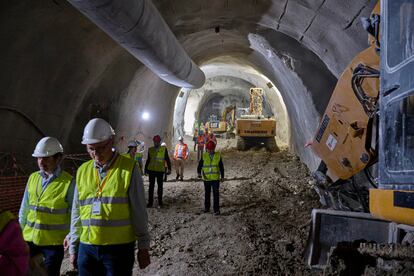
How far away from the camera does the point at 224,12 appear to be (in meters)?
7.82

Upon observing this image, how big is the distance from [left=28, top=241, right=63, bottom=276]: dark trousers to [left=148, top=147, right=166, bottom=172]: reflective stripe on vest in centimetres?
460

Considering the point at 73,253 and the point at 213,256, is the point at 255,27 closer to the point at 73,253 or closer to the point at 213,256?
the point at 213,256

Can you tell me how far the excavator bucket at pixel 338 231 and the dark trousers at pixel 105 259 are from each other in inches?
88.2

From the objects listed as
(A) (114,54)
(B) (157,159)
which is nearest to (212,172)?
(B) (157,159)

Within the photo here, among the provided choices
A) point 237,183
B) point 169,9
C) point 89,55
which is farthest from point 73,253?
point 237,183

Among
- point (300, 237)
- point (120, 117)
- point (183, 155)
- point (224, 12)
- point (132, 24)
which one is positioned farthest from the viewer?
point (183, 155)

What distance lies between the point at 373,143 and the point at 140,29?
337 cm

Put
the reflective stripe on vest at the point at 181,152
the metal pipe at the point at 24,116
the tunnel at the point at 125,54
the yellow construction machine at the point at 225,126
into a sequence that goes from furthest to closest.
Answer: the yellow construction machine at the point at 225,126 → the reflective stripe on vest at the point at 181,152 → the metal pipe at the point at 24,116 → the tunnel at the point at 125,54

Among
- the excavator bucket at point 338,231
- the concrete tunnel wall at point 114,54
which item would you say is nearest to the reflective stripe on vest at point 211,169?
the concrete tunnel wall at point 114,54

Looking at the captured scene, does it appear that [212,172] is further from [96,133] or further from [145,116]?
[145,116]

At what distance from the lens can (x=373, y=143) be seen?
11.0 ft

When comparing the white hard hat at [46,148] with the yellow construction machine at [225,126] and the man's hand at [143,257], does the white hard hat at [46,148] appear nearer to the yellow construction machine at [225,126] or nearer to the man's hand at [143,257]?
the man's hand at [143,257]

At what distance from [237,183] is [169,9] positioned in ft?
17.1

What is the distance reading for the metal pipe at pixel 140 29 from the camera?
3.92 m
